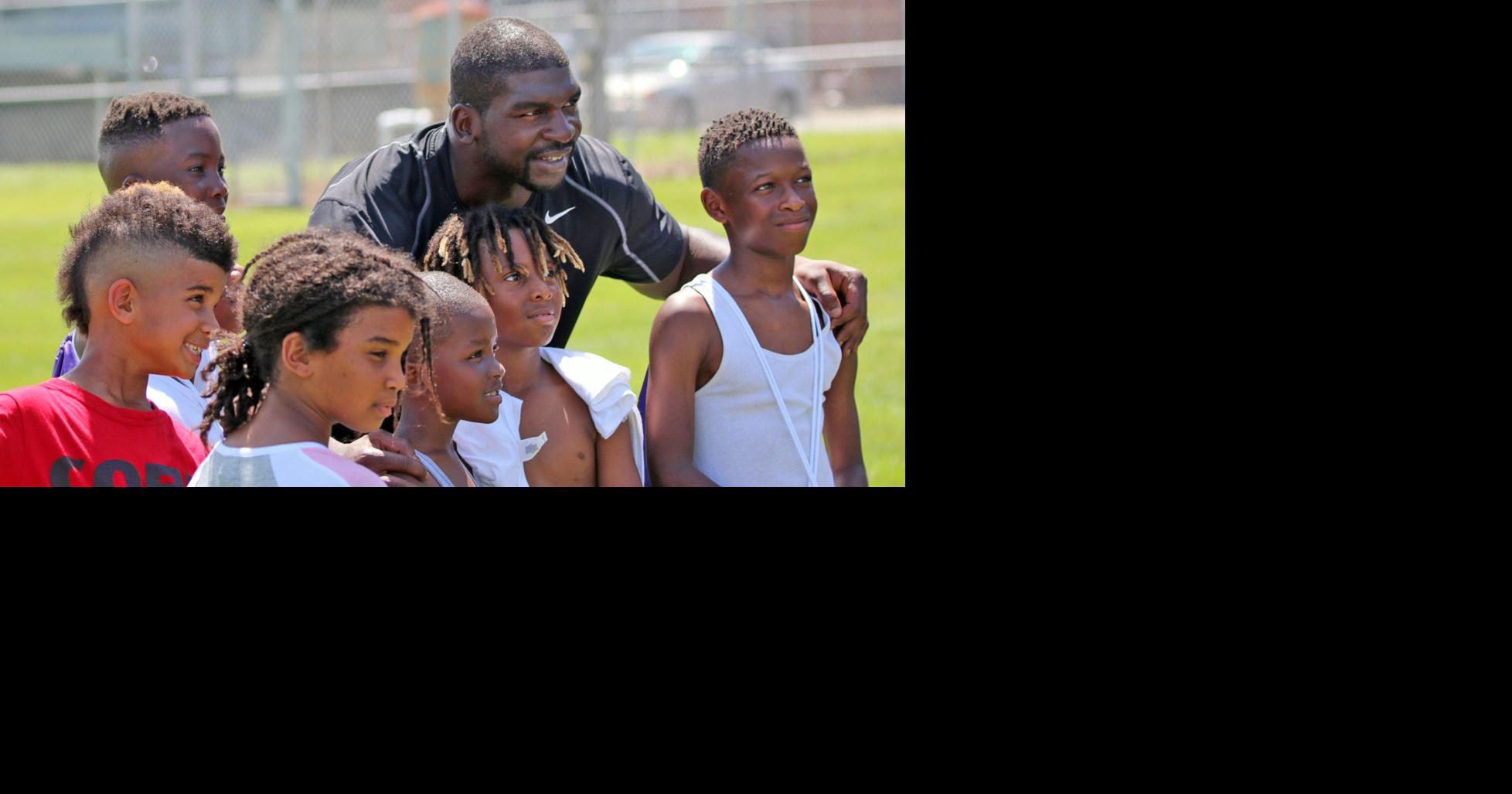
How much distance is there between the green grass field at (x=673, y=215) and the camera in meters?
8.89

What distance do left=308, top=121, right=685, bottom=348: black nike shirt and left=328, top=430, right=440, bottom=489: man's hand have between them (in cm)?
58

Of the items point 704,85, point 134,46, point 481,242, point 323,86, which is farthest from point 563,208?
A: point 134,46

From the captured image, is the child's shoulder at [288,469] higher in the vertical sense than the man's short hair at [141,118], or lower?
lower

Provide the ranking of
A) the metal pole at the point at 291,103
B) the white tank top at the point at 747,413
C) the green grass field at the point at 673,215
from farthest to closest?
the metal pole at the point at 291,103
the green grass field at the point at 673,215
the white tank top at the point at 747,413

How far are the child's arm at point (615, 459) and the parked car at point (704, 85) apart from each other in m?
12.7

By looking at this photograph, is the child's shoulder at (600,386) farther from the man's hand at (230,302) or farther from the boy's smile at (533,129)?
the man's hand at (230,302)

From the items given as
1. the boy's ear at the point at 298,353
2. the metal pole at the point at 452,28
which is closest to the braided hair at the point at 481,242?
the boy's ear at the point at 298,353

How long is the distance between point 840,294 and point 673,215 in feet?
26.6

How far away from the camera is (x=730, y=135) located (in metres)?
3.16

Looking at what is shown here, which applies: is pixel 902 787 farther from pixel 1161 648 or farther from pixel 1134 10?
pixel 1134 10

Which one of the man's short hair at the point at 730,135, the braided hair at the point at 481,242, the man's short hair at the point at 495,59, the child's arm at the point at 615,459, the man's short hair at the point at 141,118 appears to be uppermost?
the man's short hair at the point at 495,59

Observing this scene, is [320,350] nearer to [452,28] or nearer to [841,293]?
[841,293]

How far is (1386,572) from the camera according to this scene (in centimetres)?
197

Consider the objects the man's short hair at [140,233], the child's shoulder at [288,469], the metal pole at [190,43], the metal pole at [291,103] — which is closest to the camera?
the child's shoulder at [288,469]
